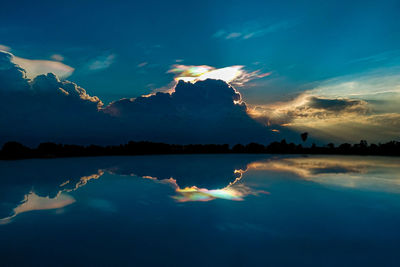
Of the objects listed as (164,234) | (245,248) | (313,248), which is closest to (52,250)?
(164,234)

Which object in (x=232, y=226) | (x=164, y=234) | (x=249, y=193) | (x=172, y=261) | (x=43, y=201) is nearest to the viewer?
(x=172, y=261)

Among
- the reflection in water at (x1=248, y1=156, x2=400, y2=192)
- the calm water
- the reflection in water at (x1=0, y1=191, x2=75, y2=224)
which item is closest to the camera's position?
the calm water

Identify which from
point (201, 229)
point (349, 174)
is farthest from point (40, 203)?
point (349, 174)

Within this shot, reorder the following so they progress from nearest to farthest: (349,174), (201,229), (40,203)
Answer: (201,229) → (40,203) → (349,174)

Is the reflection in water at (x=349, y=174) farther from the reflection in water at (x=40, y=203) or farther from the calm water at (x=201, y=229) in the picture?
the reflection in water at (x=40, y=203)

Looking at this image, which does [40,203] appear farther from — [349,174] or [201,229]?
[349,174]

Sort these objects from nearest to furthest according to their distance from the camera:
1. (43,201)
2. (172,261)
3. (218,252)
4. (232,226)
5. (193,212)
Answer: (172,261)
(218,252)
(232,226)
(193,212)
(43,201)

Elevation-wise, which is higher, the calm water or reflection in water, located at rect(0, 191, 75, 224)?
the calm water

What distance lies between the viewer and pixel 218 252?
945cm

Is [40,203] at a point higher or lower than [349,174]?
lower

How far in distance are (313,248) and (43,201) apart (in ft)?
61.5

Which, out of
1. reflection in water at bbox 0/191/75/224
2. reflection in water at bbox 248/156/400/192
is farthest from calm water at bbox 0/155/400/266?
reflection in water at bbox 248/156/400/192

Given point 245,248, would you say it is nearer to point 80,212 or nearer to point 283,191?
point 80,212

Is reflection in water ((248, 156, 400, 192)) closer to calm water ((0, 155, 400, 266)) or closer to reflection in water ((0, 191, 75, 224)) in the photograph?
calm water ((0, 155, 400, 266))
